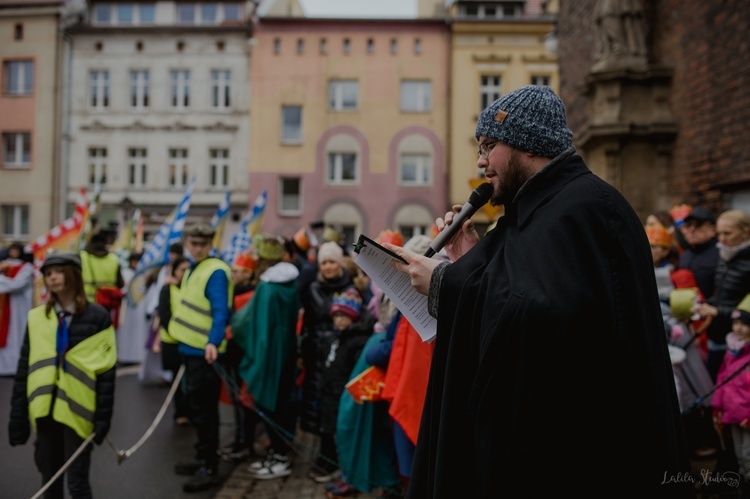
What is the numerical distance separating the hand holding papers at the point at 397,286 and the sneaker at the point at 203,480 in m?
3.63

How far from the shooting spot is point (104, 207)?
3131cm

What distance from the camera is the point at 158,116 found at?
31172 millimetres

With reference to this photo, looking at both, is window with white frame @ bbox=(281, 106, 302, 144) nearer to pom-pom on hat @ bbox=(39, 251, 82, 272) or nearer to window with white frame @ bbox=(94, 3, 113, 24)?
window with white frame @ bbox=(94, 3, 113, 24)

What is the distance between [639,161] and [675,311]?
5189mm

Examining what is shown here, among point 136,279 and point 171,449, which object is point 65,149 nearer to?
point 136,279

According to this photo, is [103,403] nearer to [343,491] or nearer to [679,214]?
[343,491]

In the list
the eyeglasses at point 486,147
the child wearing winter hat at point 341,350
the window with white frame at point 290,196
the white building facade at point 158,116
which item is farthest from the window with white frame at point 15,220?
the eyeglasses at point 486,147

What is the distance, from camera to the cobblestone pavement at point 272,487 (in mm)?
5473

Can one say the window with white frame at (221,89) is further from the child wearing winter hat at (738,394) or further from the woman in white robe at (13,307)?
the child wearing winter hat at (738,394)

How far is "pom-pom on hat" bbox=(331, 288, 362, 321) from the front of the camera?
5738 mm

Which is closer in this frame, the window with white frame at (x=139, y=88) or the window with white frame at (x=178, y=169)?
the window with white frame at (x=178, y=169)

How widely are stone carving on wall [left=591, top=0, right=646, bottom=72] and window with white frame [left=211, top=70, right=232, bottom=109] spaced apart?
23824 mm

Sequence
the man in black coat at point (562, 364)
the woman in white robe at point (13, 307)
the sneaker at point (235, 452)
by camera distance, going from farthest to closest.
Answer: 1. the woman in white robe at point (13, 307)
2. the sneaker at point (235, 452)
3. the man in black coat at point (562, 364)

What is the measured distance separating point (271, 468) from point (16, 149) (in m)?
30.6
